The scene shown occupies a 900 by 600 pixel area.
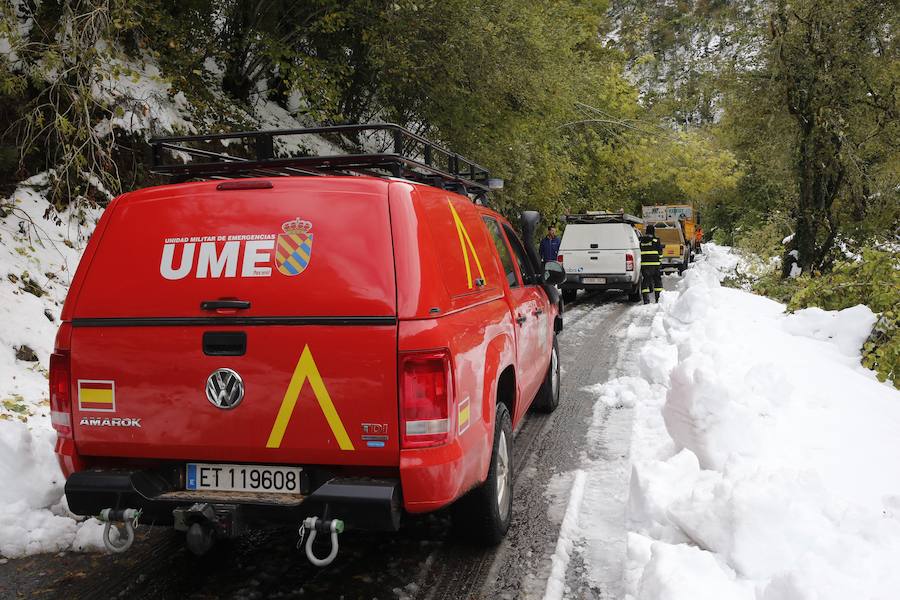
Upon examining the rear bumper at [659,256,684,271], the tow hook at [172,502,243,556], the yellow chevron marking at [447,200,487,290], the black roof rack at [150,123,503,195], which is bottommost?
the rear bumper at [659,256,684,271]

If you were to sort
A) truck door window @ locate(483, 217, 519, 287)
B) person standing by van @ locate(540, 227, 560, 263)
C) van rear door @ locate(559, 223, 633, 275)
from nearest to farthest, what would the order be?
truck door window @ locate(483, 217, 519, 287)
van rear door @ locate(559, 223, 633, 275)
person standing by van @ locate(540, 227, 560, 263)

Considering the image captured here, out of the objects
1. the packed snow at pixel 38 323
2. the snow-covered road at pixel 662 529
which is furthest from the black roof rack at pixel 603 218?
the snow-covered road at pixel 662 529

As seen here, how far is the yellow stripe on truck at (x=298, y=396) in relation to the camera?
120 inches

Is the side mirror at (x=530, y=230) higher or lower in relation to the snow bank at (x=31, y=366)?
higher

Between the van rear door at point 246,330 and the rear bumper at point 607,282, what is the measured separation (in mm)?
14399

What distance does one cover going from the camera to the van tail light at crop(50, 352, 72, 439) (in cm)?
330

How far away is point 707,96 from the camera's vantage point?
16375mm

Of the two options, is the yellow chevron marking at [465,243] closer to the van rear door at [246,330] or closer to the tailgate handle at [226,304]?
A: the van rear door at [246,330]

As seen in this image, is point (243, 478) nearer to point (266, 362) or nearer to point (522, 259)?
point (266, 362)

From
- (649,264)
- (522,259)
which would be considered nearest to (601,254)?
(649,264)

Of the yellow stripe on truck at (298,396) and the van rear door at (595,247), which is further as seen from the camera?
the van rear door at (595,247)

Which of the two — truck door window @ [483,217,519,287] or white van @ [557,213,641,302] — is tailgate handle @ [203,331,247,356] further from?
white van @ [557,213,641,302]

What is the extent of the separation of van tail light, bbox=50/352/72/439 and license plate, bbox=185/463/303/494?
2.12 feet

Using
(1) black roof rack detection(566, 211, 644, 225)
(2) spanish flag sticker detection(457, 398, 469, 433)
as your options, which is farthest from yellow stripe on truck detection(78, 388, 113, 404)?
(1) black roof rack detection(566, 211, 644, 225)
